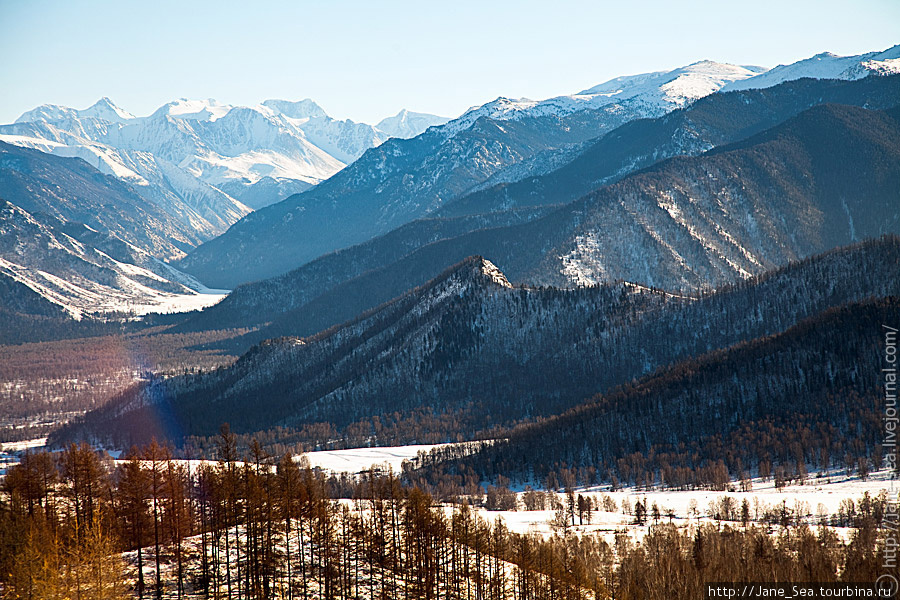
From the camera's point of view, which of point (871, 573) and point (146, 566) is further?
point (871, 573)

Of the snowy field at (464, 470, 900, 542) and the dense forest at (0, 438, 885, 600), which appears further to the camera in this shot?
the snowy field at (464, 470, 900, 542)

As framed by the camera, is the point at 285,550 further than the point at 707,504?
No

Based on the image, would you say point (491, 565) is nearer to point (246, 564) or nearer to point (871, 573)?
point (246, 564)

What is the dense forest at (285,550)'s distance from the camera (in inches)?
3280

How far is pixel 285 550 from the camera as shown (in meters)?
104

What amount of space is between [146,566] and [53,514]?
1439 cm

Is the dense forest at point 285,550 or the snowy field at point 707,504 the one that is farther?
the snowy field at point 707,504

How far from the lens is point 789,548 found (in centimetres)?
12838

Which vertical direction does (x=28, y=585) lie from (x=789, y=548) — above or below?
above

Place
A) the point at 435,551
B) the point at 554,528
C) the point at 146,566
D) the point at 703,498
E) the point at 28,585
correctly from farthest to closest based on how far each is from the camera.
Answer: the point at 703,498, the point at 554,528, the point at 435,551, the point at 146,566, the point at 28,585

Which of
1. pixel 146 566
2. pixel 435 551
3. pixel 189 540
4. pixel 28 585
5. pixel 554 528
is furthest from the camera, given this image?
pixel 554 528

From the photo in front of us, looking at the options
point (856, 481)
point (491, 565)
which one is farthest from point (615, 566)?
point (856, 481)

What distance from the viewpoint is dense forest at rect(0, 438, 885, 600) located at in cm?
8331

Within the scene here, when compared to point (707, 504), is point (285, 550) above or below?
above
